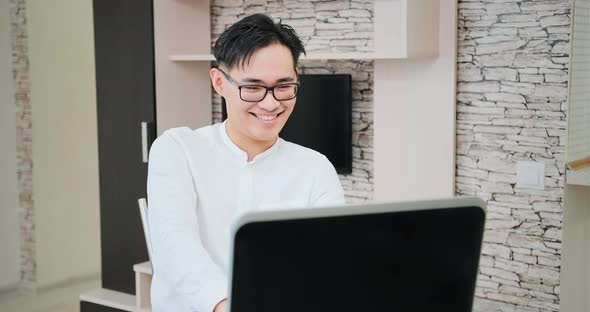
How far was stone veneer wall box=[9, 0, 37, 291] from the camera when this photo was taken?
3971 millimetres

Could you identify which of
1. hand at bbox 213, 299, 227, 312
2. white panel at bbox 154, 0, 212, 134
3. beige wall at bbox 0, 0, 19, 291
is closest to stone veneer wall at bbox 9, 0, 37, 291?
beige wall at bbox 0, 0, 19, 291

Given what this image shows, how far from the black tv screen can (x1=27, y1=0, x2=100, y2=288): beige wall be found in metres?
1.14

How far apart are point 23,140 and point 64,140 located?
0.25m

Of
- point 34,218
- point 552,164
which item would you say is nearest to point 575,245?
point 552,164

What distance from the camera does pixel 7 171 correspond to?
4016mm

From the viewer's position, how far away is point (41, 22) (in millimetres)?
3934

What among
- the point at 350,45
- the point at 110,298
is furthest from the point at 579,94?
the point at 110,298

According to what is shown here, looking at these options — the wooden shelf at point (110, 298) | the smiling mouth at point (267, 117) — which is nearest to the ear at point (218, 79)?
the smiling mouth at point (267, 117)

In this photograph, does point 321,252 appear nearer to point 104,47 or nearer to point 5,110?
point 104,47

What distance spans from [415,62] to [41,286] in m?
2.39

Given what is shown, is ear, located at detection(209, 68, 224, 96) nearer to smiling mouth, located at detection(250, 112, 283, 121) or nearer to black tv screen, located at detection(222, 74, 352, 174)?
smiling mouth, located at detection(250, 112, 283, 121)

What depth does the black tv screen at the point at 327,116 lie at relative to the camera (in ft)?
11.0

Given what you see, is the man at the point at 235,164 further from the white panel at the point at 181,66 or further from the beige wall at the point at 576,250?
the white panel at the point at 181,66

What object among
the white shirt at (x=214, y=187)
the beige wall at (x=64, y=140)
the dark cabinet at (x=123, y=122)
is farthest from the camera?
the beige wall at (x=64, y=140)
